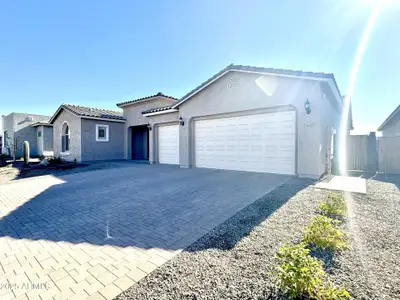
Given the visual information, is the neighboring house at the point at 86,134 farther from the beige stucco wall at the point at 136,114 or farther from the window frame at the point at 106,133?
the beige stucco wall at the point at 136,114

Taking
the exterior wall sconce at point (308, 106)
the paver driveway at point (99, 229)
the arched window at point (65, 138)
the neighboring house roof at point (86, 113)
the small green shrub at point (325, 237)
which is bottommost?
the paver driveway at point (99, 229)

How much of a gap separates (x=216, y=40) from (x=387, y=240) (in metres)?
10.8

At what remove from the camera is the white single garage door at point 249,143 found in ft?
28.5

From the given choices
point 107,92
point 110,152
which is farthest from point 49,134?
point 110,152

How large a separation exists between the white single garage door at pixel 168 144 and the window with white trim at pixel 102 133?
5391 millimetres

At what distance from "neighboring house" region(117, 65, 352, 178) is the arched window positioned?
9.58 meters

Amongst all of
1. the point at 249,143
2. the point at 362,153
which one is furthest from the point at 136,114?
A: the point at 362,153

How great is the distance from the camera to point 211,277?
2.36 metres

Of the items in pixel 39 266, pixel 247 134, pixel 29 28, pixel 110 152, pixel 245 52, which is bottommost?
pixel 39 266

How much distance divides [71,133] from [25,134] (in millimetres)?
13717

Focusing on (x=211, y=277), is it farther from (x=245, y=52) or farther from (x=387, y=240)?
(x=245, y=52)

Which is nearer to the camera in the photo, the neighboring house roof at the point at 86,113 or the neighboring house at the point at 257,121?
the neighboring house at the point at 257,121

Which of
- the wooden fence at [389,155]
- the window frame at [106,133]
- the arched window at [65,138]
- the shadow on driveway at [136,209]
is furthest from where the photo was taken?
the arched window at [65,138]

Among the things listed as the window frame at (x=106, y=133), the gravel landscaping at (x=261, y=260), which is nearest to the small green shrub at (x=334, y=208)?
the gravel landscaping at (x=261, y=260)
